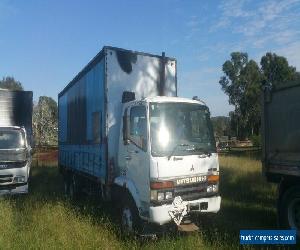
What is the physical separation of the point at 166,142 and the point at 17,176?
242 inches

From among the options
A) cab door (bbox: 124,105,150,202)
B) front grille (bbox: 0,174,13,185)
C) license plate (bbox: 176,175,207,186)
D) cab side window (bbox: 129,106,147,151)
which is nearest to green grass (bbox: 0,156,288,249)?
front grille (bbox: 0,174,13,185)

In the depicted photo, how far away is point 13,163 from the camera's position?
11.5 m

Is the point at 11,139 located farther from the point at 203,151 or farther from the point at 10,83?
the point at 10,83

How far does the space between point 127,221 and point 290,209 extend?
298 centimetres

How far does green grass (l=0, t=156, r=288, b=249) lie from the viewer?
22.0 ft

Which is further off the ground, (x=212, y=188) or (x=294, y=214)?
(x=212, y=188)

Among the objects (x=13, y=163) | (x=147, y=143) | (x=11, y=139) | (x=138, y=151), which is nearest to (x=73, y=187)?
(x=13, y=163)

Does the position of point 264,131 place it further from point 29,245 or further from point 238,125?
point 238,125

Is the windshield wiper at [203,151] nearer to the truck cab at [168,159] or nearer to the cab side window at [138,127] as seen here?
the truck cab at [168,159]

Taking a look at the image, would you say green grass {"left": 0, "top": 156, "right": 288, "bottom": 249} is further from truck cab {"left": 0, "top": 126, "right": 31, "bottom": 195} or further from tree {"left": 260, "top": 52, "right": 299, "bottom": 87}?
tree {"left": 260, "top": 52, "right": 299, "bottom": 87}

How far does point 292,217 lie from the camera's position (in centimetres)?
738

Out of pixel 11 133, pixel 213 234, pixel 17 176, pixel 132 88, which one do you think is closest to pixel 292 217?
pixel 213 234

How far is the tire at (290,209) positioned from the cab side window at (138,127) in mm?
2808

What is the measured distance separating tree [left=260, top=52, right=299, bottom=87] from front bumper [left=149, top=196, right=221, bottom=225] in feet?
180
